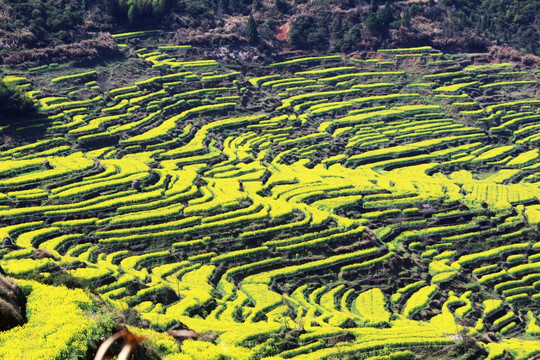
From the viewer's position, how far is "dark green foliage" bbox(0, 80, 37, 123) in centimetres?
8538

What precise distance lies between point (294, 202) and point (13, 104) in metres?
36.7

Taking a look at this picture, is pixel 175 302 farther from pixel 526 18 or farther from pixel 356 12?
pixel 526 18

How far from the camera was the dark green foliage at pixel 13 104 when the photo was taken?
8538 cm

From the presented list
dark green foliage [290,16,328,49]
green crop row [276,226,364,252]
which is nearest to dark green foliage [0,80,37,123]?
green crop row [276,226,364,252]

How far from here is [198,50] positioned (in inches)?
4444

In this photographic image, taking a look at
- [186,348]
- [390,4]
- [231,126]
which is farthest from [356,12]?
[186,348]

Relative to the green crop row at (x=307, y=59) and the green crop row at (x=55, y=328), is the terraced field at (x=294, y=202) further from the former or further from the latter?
the green crop row at (x=55, y=328)

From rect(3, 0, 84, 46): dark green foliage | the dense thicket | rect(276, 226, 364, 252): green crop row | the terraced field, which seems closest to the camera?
the terraced field

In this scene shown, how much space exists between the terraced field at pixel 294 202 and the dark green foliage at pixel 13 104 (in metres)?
2.88

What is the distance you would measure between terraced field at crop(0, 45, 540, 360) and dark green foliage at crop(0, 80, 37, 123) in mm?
2876

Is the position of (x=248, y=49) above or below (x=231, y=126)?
above

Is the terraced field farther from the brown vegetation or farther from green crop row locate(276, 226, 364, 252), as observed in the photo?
the brown vegetation

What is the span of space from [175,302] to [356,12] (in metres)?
81.8

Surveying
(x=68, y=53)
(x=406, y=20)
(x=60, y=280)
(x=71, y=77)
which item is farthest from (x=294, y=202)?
(x=406, y=20)
